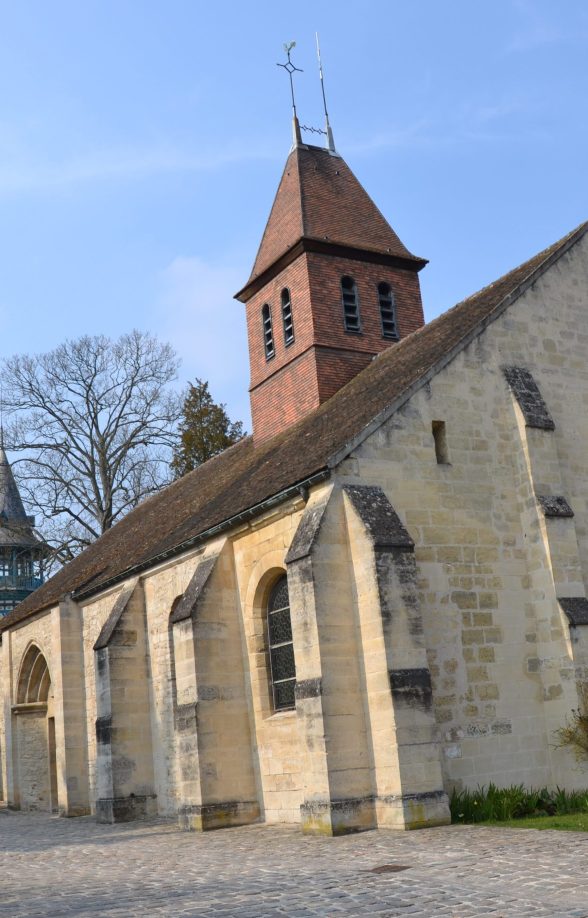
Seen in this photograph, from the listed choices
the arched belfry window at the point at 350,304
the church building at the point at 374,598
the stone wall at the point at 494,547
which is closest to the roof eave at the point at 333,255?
the arched belfry window at the point at 350,304

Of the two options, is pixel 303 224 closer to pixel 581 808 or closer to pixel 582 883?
pixel 581 808

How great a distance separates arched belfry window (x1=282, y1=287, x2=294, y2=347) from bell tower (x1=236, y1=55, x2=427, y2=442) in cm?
3

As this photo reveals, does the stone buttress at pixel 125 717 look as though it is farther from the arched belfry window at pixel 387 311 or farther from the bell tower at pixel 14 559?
the bell tower at pixel 14 559

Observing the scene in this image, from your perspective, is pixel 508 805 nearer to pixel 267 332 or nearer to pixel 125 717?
pixel 125 717

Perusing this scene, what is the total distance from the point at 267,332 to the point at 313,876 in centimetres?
1594

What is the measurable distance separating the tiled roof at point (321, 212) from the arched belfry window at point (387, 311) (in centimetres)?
84

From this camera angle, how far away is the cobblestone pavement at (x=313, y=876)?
7398 millimetres

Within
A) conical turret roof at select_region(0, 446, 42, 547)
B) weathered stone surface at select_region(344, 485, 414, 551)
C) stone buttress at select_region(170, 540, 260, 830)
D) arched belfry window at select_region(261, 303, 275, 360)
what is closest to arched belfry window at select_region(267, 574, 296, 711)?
stone buttress at select_region(170, 540, 260, 830)

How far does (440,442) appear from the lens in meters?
14.4

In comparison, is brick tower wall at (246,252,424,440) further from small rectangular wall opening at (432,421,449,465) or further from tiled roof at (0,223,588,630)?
small rectangular wall opening at (432,421,449,465)

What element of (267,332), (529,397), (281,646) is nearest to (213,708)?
(281,646)

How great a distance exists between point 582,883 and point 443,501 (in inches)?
275

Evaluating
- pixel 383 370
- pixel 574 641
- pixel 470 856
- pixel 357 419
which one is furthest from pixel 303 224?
pixel 470 856

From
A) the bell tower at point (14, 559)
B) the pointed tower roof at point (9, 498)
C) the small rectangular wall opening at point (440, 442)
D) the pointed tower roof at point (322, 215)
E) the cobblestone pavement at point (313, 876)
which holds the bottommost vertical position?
the cobblestone pavement at point (313, 876)
